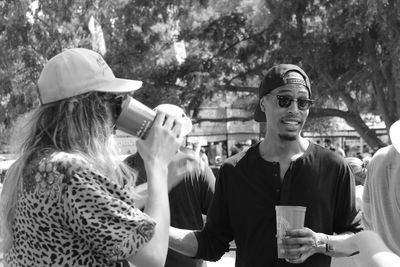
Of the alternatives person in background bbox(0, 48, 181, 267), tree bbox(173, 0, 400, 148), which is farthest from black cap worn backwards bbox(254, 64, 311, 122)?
tree bbox(173, 0, 400, 148)

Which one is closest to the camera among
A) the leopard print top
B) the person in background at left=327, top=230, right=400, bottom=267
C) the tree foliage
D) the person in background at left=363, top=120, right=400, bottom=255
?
the person in background at left=327, top=230, right=400, bottom=267

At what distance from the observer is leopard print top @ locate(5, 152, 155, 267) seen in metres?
1.67

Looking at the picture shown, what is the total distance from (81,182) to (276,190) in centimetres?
122

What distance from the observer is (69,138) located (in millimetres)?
1804

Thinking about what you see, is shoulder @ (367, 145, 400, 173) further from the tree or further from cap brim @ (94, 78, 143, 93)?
the tree

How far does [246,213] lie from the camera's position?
8.87 feet

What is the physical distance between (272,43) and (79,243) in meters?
15.6

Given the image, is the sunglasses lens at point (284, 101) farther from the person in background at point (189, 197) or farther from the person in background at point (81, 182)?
the person in background at point (189, 197)

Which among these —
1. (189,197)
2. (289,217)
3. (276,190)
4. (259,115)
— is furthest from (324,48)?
(289,217)

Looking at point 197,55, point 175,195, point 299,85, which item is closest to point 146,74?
point 197,55

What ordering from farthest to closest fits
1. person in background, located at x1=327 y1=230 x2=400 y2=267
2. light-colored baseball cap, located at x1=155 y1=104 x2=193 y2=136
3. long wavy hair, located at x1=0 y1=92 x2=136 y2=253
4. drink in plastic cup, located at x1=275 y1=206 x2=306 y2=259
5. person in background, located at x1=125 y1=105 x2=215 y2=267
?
person in background, located at x1=125 y1=105 x2=215 y2=267 < drink in plastic cup, located at x1=275 y1=206 x2=306 y2=259 < light-colored baseball cap, located at x1=155 y1=104 x2=193 y2=136 < long wavy hair, located at x1=0 y1=92 x2=136 y2=253 < person in background, located at x1=327 y1=230 x2=400 y2=267

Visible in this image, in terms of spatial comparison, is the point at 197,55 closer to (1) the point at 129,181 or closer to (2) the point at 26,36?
(2) the point at 26,36

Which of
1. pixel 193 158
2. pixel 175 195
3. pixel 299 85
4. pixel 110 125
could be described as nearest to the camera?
pixel 110 125

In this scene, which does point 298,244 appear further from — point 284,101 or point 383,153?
point 284,101
